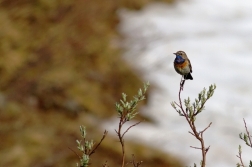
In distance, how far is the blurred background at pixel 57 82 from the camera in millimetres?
5129

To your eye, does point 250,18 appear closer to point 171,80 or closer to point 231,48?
point 231,48

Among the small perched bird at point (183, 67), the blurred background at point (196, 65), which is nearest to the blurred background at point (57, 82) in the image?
the blurred background at point (196, 65)

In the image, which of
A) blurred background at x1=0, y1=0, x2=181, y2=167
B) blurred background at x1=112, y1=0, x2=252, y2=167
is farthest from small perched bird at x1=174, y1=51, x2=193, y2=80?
blurred background at x1=112, y1=0, x2=252, y2=167

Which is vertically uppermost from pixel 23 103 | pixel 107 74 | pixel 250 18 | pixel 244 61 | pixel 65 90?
pixel 250 18

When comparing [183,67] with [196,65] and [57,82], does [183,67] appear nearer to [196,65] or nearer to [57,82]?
[57,82]

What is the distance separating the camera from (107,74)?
6.99m

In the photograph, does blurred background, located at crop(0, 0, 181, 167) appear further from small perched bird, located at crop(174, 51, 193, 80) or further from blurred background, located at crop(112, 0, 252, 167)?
small perched bird, located at crop(174, 51, 193, 80)

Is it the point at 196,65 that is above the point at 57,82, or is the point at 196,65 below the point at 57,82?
above

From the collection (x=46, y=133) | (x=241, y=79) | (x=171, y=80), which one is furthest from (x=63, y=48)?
→ (x=241, y=79)

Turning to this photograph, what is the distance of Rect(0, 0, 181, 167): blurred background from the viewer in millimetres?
5129

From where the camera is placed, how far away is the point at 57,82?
5.89 metres

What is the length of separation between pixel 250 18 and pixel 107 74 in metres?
3.45

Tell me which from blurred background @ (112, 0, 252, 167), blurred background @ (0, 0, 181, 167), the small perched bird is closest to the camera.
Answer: the small perched bird

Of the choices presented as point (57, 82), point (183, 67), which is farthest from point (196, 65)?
point (183, 67)
